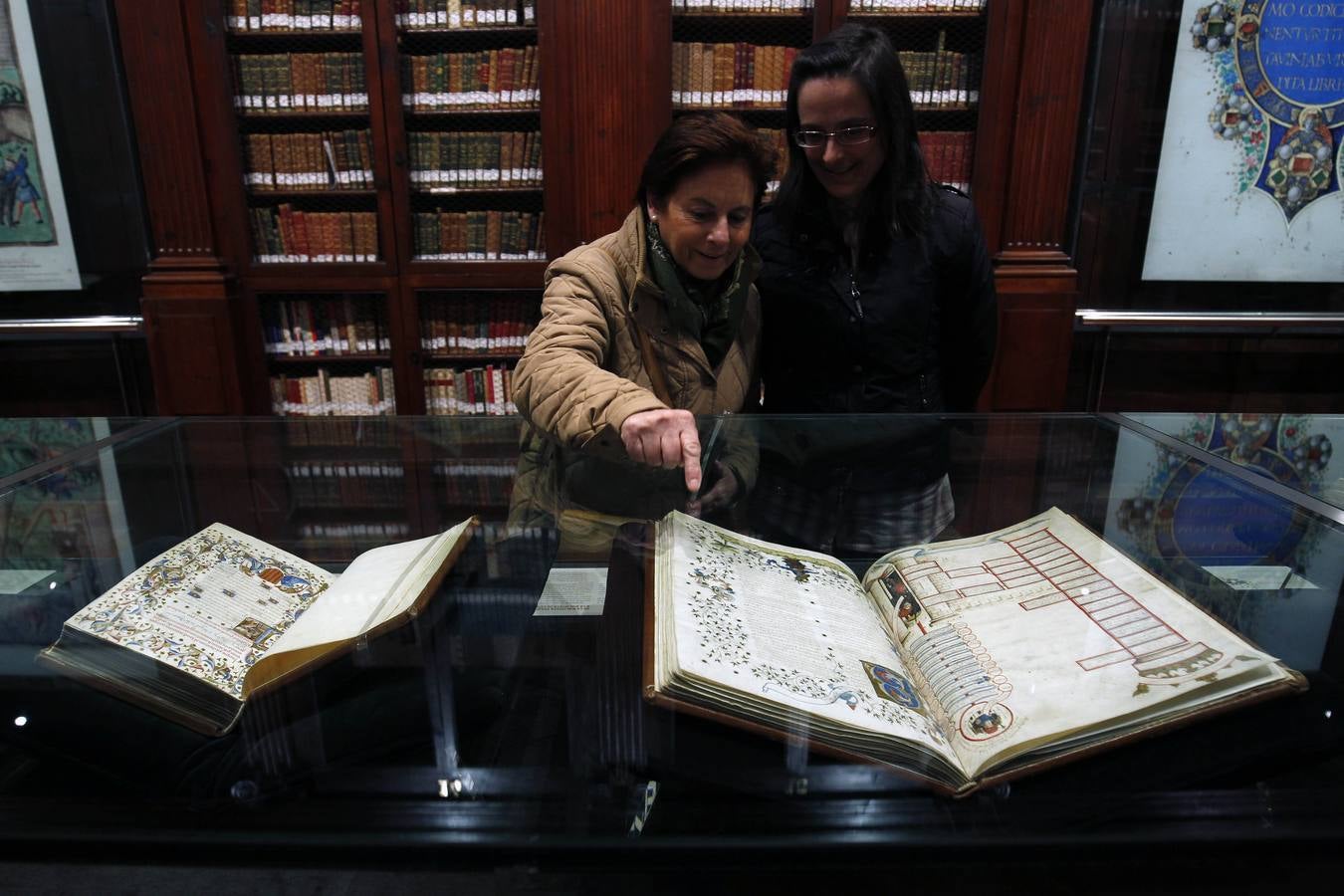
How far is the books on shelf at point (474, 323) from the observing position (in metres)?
3.35

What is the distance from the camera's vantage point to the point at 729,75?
9.95ft

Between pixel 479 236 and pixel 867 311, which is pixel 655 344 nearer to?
pixel 867 311

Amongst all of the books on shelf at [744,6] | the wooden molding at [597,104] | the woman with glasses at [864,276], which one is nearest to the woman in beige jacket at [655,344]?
the woman with glasses at [864,276]

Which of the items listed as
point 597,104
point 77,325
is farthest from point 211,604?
point 77,325

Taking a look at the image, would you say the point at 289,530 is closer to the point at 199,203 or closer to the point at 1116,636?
the point at 1116,636

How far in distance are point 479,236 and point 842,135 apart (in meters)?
2.25

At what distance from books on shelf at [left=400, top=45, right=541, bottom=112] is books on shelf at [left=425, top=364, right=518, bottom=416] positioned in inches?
42.3

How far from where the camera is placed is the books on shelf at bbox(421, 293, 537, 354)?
11.0 ft

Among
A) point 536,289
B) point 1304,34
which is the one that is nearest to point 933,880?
point 536,289

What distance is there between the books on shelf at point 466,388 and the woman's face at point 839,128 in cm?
228

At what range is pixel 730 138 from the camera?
118cm

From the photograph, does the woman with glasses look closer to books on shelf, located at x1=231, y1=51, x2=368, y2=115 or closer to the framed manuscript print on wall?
books on shelf, located at x1=231, y1=51, x2=368, y2=115

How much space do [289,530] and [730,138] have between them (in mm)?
856

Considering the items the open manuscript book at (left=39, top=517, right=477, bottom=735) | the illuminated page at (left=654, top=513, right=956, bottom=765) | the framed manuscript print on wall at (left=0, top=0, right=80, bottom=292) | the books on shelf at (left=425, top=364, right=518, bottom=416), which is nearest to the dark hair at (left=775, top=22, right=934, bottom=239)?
the illuminated page at (left=654, top=513, right=956, bottom=765)
